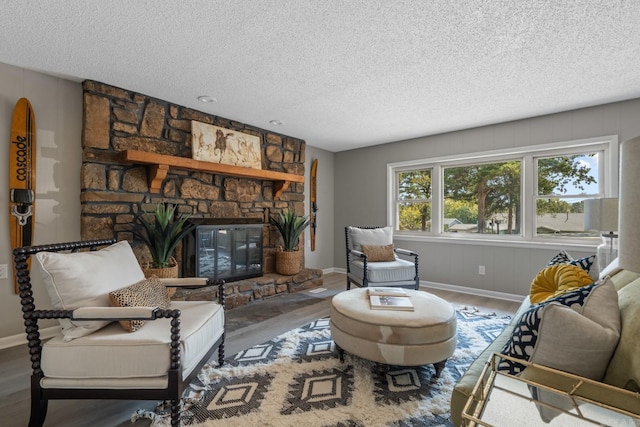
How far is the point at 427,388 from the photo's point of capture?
186 cm

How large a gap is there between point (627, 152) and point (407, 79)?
2287mm

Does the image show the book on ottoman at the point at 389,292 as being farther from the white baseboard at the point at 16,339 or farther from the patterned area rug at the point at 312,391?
the white baseboard at the point at 16,339

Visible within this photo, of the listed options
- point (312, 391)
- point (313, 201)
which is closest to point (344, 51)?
point (312, 391)

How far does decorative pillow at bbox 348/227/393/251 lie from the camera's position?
13.2 feet

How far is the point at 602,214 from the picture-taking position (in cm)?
243

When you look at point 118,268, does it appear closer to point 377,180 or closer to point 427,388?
point 427,388

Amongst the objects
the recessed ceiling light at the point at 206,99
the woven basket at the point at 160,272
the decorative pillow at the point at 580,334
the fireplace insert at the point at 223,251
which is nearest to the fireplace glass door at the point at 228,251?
the fireplace insert at the point at 223,251

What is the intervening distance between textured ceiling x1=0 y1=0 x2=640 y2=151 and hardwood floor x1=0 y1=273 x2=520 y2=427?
227 cm

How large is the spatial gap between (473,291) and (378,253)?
148 cm

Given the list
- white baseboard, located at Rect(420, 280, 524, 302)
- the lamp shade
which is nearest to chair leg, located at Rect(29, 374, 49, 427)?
the lamp shade

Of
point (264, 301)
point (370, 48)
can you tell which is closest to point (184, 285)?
point (264, 301)

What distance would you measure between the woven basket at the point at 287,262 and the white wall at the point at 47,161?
2.23 meters

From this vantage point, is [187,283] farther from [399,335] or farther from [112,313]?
[399,335]

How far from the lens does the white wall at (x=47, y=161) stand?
246cm
